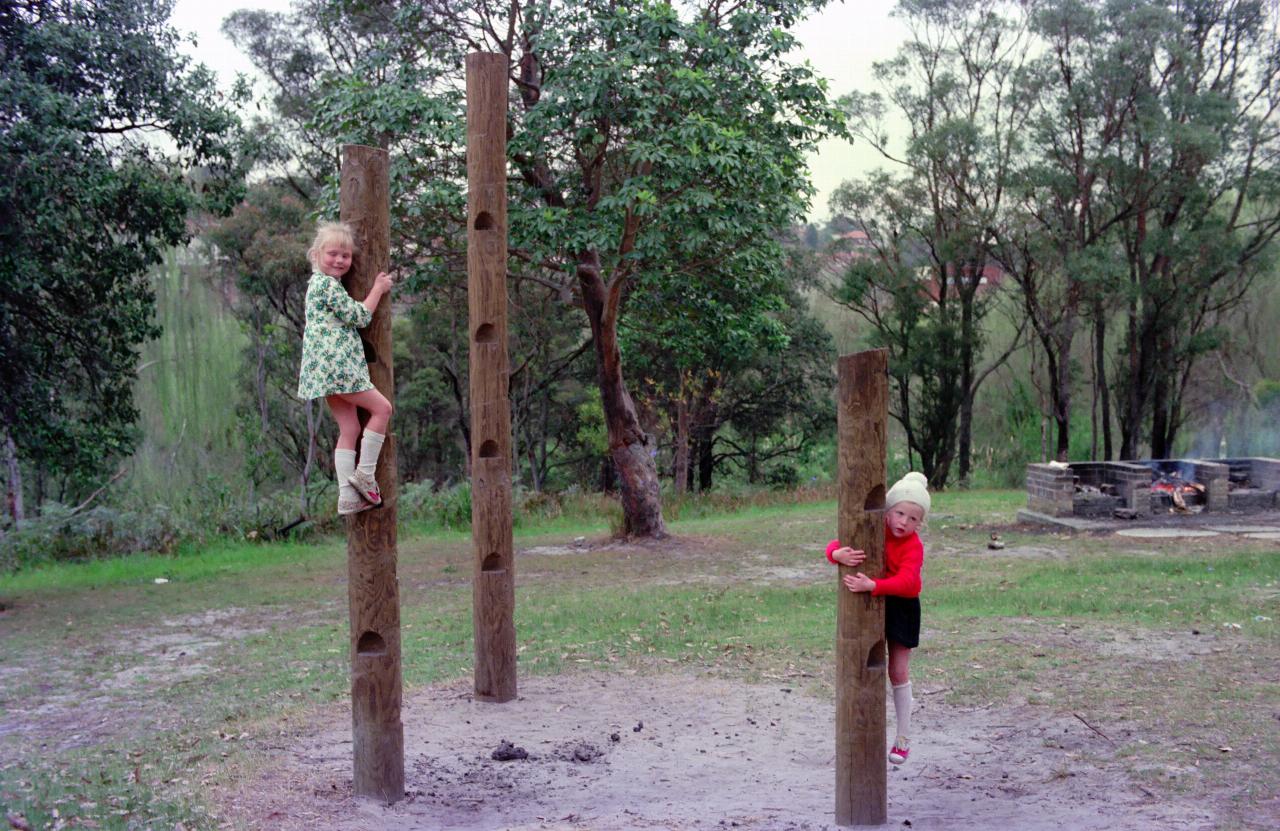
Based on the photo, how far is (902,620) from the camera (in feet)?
15.8

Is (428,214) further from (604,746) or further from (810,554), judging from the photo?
(604,746)

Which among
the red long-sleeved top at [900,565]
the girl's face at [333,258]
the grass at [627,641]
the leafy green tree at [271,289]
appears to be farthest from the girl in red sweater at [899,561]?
the leafy green tree at [271,289]

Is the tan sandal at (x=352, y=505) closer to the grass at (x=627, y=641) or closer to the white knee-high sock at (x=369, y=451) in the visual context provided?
the white knee-high sock at (x=369, y=451)

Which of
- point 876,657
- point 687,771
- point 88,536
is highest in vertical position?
point 876,657

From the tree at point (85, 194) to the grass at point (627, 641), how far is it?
2.13 m

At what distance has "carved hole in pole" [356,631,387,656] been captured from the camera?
503 cm

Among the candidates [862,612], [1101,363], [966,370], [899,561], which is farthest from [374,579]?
[966,370]

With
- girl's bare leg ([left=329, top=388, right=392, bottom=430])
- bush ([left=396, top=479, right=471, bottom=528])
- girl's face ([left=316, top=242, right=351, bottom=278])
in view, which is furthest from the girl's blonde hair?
bush ([left=396, top=479, right=471, bottom=528])

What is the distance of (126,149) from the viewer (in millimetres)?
10852

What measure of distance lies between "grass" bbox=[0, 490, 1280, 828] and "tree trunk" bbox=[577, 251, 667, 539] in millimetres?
572

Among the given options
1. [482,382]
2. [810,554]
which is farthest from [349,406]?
[810,554]

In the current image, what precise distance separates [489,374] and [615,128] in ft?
21.4

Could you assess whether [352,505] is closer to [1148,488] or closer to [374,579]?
[374,579]

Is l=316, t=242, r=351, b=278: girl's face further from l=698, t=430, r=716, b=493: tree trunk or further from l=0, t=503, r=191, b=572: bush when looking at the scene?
l=698, t=430, r=716, b=493: tree trunk
